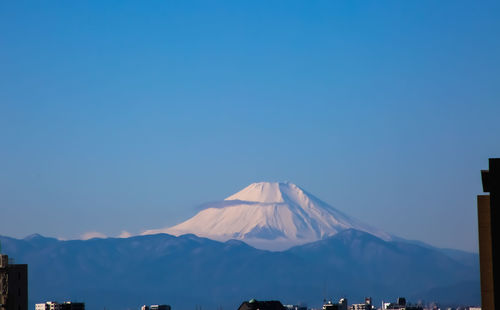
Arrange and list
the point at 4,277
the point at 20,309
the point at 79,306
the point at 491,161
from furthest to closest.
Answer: the point at 79,306 < the point at 20,309 < the point at 4,277 < the point at 491,161

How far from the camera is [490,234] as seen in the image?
169ft

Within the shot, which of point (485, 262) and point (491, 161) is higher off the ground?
point (491, 161)

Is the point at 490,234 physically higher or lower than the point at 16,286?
lower

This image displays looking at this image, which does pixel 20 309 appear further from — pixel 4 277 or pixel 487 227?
pixel 487 227

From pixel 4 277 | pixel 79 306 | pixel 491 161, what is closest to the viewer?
pixel 491 161

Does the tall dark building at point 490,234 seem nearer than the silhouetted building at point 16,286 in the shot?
Yes

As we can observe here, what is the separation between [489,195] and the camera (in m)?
51.3

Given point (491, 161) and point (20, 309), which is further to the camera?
point (20, 309)

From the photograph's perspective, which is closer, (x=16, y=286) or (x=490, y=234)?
(x=490, y=234)

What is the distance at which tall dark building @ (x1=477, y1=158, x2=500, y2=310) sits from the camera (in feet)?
165

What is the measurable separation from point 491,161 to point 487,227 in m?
3.56

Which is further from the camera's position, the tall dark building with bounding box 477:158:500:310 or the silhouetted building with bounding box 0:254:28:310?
the silhouetted building with bounding box 0:254:28:310

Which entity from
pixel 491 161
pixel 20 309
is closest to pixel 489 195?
pixel 491 161

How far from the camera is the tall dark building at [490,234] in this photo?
5034 cm
